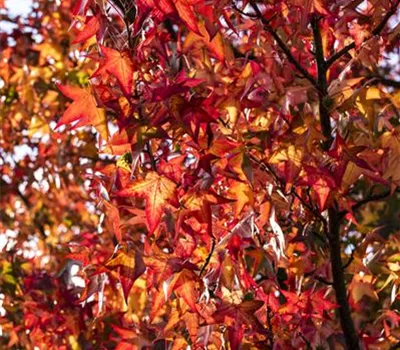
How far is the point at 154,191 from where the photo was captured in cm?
193

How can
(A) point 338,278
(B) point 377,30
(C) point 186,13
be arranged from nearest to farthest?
(C) point 186,13
(B) point 377,30
(A) point 338,278

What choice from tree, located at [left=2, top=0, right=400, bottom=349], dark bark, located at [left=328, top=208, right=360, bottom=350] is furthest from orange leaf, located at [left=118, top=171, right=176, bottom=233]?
dark bark, located at [left=328, top=208, right=360, bottom=350]

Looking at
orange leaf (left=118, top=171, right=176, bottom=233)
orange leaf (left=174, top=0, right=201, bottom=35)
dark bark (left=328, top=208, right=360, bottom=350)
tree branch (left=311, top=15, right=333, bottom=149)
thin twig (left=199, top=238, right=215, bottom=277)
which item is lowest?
dark bark (left=328, top=208, right=360, bottom=350)

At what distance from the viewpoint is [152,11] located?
6.32 ft

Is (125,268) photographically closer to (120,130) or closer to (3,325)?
(120,130)

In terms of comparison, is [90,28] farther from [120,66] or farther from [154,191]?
[154,191]

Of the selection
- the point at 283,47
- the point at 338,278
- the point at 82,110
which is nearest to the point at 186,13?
the point at 82,110

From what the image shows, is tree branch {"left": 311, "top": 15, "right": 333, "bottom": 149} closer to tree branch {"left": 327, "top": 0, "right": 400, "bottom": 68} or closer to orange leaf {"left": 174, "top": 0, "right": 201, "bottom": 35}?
tree branch {"left": 327, "top": 0, "right": 400, "bottom": 68}

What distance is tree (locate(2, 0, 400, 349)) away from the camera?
1.94m

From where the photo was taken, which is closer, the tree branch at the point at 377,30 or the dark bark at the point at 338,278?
the tree branch at the point at 377,30

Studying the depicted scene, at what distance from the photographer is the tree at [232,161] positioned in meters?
1.94

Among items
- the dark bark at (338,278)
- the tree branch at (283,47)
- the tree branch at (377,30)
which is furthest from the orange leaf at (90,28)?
the dark bark at (338,278)

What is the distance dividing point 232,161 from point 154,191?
9.4 inches

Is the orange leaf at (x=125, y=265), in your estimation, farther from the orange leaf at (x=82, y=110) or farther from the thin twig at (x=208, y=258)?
the orange leaf at (x=82, y=110)
